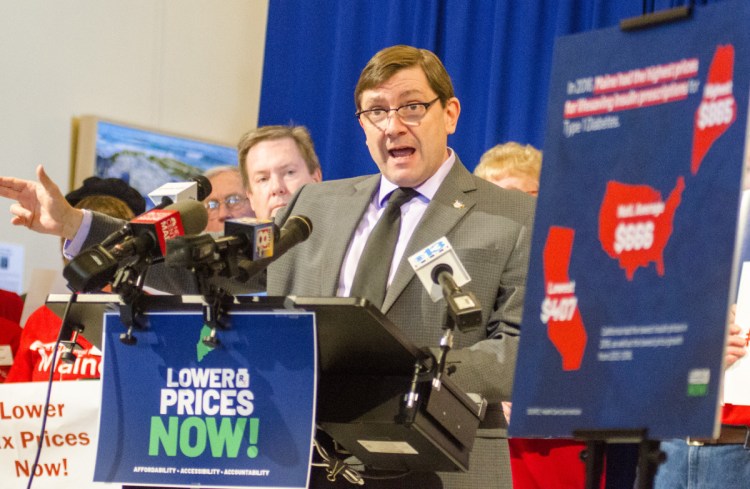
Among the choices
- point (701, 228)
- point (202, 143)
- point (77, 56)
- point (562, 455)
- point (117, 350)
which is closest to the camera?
point (701, 228)

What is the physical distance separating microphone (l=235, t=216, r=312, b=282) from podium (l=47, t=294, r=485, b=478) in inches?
2.2

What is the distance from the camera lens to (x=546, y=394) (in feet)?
4.42

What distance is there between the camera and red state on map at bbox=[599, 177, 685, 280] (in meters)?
1.29

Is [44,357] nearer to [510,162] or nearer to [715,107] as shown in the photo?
[510,162]

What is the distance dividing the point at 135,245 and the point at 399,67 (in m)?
0.97

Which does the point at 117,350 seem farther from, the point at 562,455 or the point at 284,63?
the point at 284,63

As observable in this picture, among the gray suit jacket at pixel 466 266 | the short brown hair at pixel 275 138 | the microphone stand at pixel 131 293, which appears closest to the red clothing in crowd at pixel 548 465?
the gray suit jacket at pixel 466 266

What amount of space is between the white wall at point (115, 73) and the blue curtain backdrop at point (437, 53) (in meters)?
0.20

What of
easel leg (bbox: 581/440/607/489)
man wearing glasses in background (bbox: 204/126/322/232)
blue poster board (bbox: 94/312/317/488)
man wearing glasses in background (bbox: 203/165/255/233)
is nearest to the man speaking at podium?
blue poster board (bbox: 94/312/317/488)

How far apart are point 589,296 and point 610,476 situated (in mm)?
2568

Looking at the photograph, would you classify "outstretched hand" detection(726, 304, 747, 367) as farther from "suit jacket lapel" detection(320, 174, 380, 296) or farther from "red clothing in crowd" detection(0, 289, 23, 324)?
"red clothing in crowd" detection(0, 289, 23, 324)

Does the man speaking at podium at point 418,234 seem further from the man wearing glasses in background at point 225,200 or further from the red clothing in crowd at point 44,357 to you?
the man wearing glasses in background at point 225,200

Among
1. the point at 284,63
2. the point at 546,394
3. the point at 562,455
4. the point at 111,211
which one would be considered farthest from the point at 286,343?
the point at 284,63

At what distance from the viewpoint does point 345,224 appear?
7.74ft
